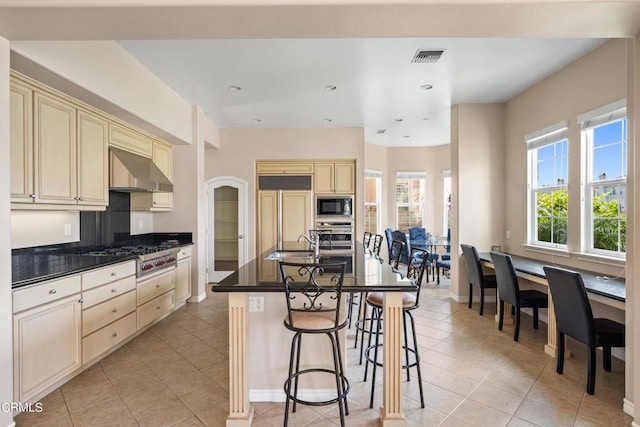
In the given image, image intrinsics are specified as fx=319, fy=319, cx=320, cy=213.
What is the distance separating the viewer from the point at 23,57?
2178mm

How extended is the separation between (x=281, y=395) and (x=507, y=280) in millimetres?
2582

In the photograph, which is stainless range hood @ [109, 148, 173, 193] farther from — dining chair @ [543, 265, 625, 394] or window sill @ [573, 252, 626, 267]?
window sill @ [573, 252, 626, 267]

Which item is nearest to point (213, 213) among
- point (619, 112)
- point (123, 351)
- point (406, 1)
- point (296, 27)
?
point (123, 351)

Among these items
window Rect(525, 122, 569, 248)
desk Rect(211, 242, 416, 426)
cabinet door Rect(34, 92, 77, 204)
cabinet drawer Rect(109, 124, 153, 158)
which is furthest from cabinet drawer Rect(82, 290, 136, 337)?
window Rect(525, 122, 569, 248)

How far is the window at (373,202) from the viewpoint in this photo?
7844 mm

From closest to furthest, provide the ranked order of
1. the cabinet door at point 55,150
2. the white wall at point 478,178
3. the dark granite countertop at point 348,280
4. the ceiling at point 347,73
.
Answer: the dark granite countertop at point 348,280 < the cabinet door at point 55,150 < the ceiling at point 347,73 < the white wall at point 478,178

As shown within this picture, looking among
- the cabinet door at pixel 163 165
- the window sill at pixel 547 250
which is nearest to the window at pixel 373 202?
the window sill at pixel 547 250

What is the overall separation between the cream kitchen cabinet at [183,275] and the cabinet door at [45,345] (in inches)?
69.3

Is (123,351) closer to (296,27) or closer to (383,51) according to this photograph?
(296,27)

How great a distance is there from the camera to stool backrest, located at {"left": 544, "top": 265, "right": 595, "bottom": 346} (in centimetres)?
234

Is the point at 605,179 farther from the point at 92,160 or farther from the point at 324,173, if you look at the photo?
the point at 92,160

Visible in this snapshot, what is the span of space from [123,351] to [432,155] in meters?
7.33

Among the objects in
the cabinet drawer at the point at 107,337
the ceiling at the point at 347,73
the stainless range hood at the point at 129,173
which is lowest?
the cabinet drawer at the point at 107,337

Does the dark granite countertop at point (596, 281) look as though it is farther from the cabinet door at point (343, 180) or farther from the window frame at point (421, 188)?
the window frame at point (421, 188)
